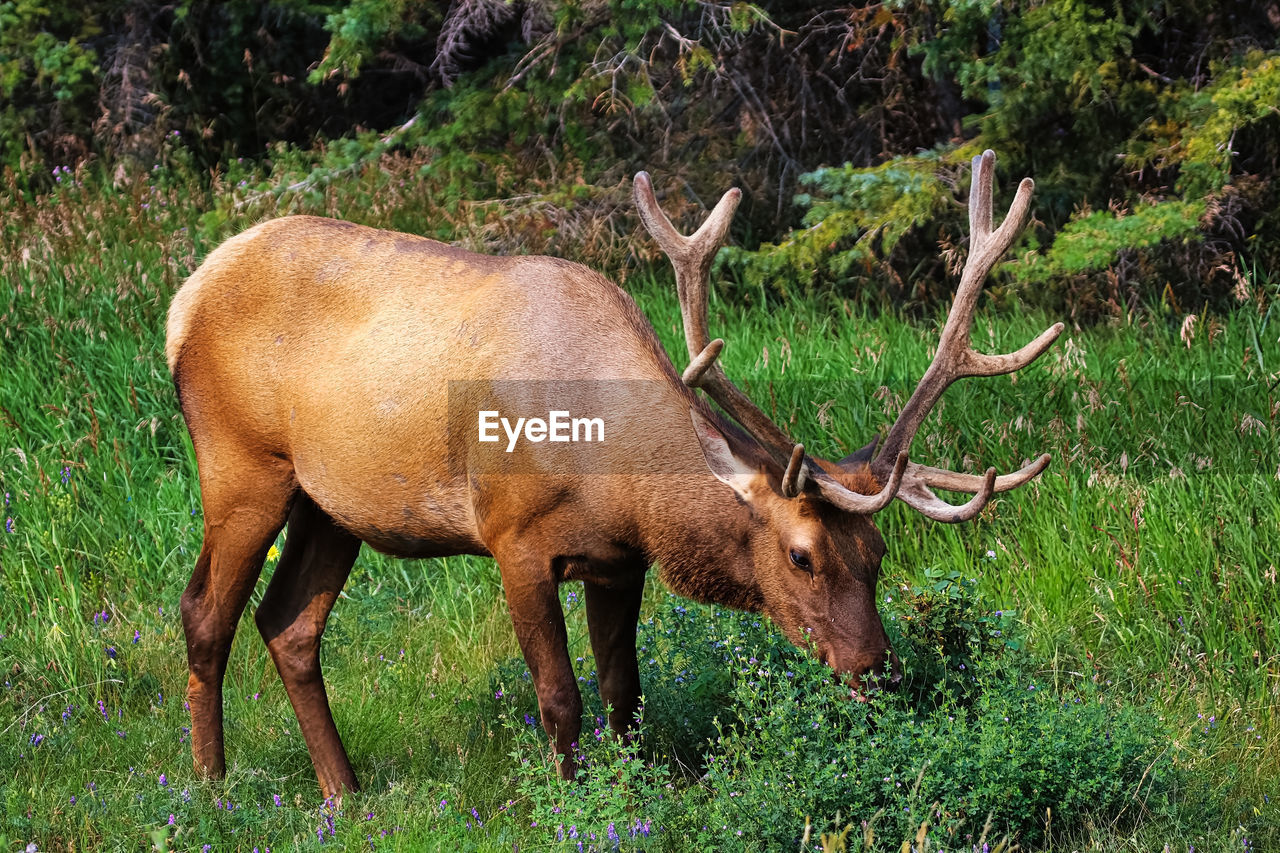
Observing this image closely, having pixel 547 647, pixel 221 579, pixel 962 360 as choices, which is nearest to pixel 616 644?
pixel 547 647

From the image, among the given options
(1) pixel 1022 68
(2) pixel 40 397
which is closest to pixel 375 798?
(2) pixel 40 397

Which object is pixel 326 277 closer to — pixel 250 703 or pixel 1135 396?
pixel 250 703

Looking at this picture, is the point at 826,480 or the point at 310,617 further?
the point at 310,617

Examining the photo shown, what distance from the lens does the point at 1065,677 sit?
18.4 feet

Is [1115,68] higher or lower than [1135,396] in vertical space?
higher

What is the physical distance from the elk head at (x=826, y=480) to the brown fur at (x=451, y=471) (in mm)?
11

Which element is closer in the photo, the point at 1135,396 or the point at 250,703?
the point at 250,703

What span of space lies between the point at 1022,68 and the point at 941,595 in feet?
13.0

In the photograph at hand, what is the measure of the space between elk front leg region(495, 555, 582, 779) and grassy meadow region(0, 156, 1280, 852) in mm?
144

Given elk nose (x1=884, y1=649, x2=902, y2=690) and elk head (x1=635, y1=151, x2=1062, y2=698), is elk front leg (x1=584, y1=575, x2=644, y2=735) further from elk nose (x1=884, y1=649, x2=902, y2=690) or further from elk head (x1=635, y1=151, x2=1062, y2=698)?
elk nose (x1=884, y1=649, x2=902, y2=690)

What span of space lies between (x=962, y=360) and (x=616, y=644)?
61.2 inches

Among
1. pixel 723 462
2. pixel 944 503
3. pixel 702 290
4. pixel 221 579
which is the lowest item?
pixel 221 579

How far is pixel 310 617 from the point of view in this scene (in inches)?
214

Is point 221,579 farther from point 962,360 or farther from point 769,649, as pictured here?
point 962,360
